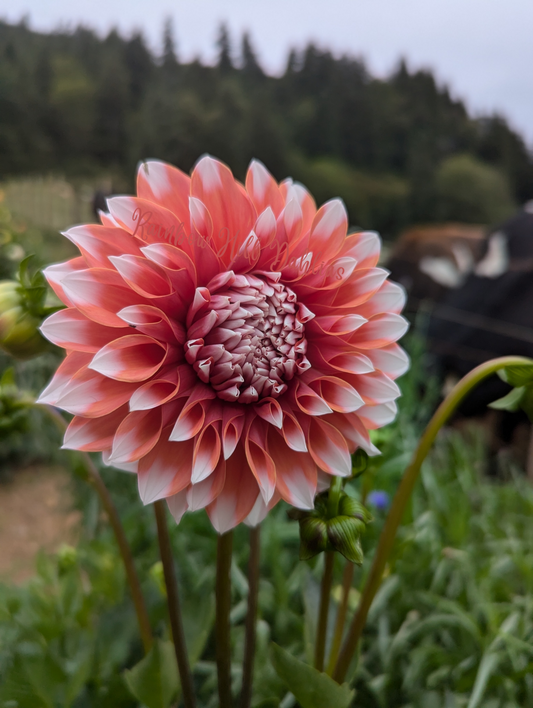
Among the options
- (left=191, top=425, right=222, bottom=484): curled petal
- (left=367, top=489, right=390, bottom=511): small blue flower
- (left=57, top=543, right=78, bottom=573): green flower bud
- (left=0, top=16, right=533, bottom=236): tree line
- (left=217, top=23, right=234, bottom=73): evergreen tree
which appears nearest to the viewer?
(left=191, top=425, right=222, bottom=484): curled petal

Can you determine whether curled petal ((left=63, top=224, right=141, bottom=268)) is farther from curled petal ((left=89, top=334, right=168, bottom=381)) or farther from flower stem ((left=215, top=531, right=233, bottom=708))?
flower stem ((left=215, top=531, right=233, bottom=708))

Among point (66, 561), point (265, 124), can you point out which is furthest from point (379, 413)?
point (265, 124)

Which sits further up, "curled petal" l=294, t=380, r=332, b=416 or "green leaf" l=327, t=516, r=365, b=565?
"curled petal" l=294, t=380, r=332, b=416

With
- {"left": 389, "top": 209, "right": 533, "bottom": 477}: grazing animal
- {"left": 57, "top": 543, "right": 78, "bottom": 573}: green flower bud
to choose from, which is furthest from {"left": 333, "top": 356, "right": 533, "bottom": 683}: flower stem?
{"left": 389, "top": 209, "right": 533, "bottom": 477}: grazing animal

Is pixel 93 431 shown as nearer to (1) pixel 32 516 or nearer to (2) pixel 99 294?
(2) pixel 99 294


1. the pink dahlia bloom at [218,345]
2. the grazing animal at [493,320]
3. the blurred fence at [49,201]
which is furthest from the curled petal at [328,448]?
the blurred fence at [49,201]

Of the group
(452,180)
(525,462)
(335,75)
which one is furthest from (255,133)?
(525,462)

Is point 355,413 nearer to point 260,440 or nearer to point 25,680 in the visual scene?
point 260,440

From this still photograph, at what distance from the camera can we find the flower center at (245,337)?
0.27 meters

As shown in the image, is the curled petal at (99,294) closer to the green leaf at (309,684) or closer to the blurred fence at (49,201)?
the green leaf at (309,684)

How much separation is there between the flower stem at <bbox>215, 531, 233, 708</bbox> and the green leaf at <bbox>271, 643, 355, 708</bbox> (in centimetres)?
3

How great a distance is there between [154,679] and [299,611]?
383 millimetres

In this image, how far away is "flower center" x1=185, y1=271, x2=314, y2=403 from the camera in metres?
0.27

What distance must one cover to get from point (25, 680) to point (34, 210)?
2.05 m
